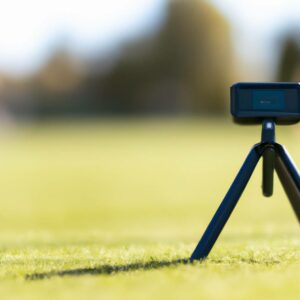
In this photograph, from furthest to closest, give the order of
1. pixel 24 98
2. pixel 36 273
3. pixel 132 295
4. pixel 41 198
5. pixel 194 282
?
pixel 24 98
pixel 41 198
pixel 36 273
pixel 194 282
pixel 132 295

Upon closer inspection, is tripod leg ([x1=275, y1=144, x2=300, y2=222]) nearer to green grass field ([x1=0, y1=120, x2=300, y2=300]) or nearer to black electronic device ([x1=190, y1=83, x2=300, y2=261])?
black electronic device ([x1=190, y1=83, x2=300, y2=261])

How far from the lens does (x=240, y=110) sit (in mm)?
5848

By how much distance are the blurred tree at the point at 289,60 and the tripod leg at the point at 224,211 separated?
2918 inches

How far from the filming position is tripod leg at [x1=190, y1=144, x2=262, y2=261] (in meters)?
5.82

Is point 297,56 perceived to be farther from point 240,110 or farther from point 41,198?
point 240,110

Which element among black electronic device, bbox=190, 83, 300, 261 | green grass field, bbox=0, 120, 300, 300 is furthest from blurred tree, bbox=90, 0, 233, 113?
black electronic device, bbox=190, 83, 300, 261

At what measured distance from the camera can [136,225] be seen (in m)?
13.5

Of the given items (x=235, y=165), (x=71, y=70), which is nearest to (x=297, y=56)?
(x=71, y=70)

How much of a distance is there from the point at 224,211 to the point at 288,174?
0.64 meters

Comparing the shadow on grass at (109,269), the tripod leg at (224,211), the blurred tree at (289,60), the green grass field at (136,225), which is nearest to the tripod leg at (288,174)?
the tripod leg at (224,211)

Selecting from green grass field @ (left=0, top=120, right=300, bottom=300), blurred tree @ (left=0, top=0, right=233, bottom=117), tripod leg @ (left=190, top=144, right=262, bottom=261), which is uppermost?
tripod leg @ (left=190, top=144, right=262, bottom=261)

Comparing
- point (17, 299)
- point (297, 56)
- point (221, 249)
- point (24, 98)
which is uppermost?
point (17, 299)

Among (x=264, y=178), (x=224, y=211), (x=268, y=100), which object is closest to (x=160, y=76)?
(x=264, y=178)

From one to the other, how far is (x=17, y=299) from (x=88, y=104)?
8657 centimetres
